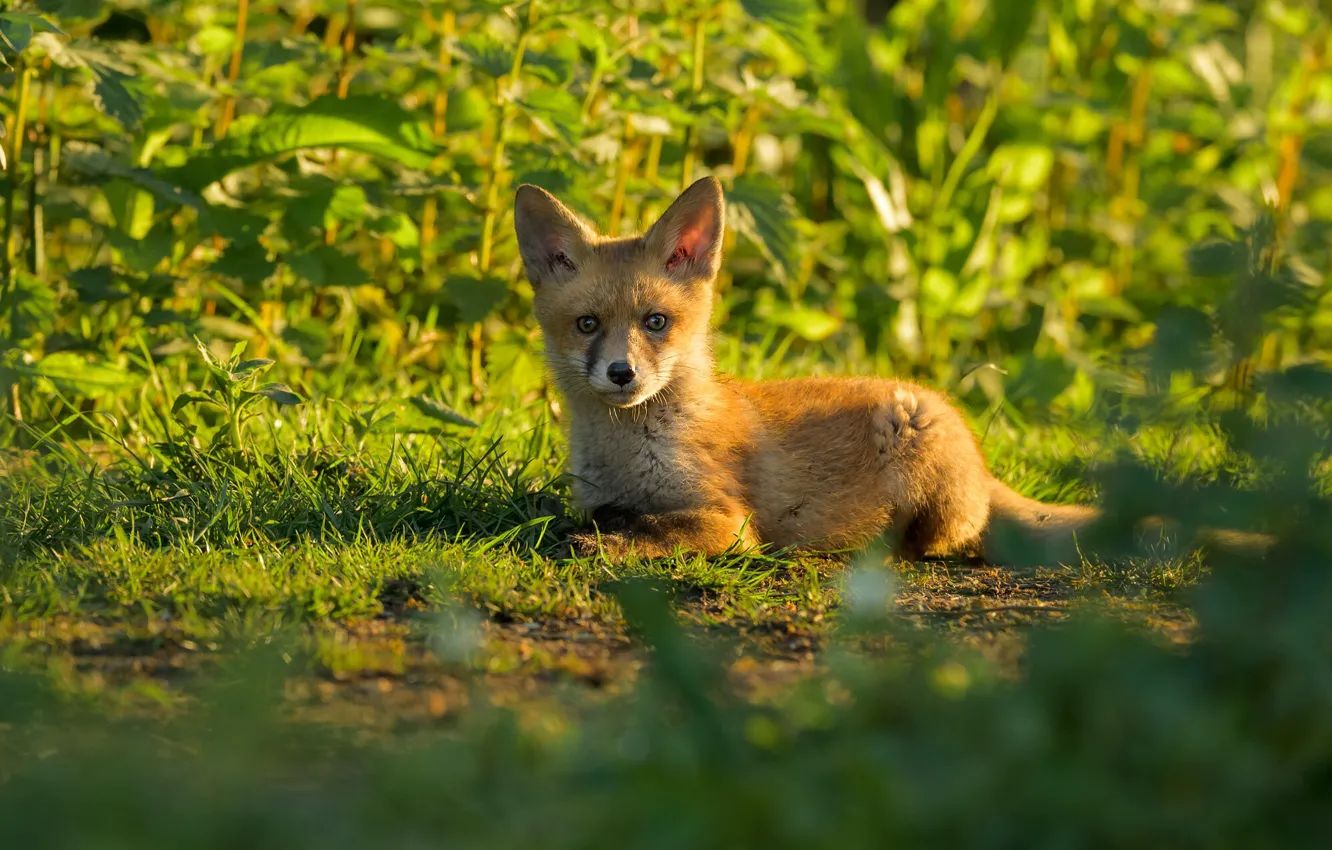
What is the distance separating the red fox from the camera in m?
4.49

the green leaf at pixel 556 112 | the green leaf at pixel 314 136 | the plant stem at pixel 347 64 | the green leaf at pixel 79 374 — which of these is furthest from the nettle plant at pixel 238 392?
the plant stem at pixel 347 64

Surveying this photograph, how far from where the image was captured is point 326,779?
237 centimetres

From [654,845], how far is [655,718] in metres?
0.41

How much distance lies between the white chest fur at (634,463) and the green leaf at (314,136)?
155 cm

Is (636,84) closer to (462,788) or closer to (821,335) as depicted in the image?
(821,335)

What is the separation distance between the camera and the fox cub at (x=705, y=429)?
4.49 m

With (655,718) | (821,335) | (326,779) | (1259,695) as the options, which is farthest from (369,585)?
(821,335)

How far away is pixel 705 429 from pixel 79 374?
2.27 meters

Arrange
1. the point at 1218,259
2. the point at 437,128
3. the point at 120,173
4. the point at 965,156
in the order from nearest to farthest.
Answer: the point at 1218,259, the point at 120,173, the point at 437,128, the point at 965,156

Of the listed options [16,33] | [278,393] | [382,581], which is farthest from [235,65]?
[382,581]

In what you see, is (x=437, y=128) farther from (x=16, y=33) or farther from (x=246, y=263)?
(x=16, y=33)

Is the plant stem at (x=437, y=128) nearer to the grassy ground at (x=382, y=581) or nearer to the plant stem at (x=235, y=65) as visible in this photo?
the plant stem at (x=235, y=65)

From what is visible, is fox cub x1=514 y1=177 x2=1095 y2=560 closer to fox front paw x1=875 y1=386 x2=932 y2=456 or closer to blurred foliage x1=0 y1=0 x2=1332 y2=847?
fox front paw x1=875 y1=386 x2=932 y2=456

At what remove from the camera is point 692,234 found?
15.9 ft
